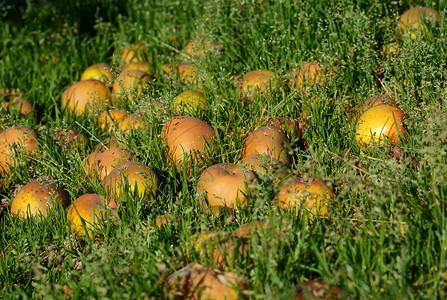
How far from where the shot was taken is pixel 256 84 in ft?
12.2

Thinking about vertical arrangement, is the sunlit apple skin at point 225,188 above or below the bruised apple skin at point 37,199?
above

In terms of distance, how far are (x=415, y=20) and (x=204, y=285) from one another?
2.91 m

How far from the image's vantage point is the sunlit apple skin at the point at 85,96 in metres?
4.12

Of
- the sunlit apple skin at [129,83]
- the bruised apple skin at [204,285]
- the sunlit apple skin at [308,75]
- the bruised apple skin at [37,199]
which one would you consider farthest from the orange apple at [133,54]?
the bruised apple skin at [204,285]

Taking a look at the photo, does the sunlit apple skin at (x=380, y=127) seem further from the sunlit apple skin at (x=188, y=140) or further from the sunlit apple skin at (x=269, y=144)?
the sunlit apple skin at (x=188, y=140)

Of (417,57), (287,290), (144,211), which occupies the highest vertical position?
(417,57)

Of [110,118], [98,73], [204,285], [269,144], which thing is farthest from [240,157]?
[98,73]

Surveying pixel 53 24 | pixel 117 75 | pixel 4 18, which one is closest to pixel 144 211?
pixel 117 75

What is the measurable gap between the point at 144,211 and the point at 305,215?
0.89 m

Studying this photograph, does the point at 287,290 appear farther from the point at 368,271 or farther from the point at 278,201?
the point at 278,201

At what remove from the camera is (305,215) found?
250cm

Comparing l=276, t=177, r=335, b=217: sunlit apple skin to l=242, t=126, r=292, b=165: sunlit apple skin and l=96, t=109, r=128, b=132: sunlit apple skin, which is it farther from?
l=96, t=109, r=128, b=132: sunlit apple skin

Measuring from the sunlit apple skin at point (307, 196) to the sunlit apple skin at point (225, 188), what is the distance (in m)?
0.18

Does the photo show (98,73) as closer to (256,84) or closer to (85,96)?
(85,96)
